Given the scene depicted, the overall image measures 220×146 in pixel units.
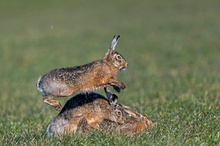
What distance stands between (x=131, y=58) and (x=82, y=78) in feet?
48.0

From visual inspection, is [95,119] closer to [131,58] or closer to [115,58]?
[115,58]

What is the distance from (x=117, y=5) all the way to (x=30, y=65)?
21.9 m

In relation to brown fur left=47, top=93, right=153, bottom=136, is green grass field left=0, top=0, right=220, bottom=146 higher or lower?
higher

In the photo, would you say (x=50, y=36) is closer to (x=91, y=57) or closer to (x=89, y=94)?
(x=91, y=57)

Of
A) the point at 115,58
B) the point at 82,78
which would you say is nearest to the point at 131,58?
the point at 115,58

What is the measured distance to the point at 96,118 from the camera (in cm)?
712

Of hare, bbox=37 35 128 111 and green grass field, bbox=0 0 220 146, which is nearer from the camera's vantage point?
hare, bbox=37 35 128 111

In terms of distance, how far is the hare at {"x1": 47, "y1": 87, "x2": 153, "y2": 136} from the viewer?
696 centimetres

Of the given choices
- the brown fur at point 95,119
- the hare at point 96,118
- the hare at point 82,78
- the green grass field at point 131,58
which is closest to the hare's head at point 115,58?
the hare at point 82,78

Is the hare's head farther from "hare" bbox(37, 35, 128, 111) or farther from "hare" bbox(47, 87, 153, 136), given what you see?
"hare" bbox(47, 87, 153, 136)

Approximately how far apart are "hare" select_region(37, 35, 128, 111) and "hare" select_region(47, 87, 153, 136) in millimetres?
292

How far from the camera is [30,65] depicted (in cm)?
2116

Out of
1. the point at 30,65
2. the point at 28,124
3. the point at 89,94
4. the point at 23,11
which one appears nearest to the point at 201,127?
the point at 89,94

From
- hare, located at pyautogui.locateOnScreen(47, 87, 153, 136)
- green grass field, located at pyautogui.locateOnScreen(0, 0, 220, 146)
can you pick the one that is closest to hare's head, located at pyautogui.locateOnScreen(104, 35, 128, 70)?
hare, located at pyautogui.locateOnScreen(47, 87, 153, 136)
